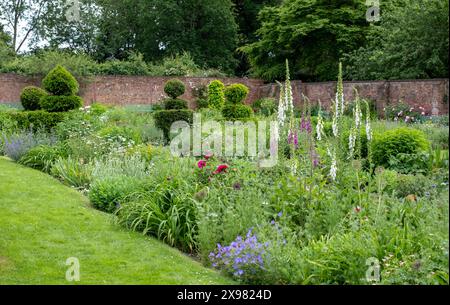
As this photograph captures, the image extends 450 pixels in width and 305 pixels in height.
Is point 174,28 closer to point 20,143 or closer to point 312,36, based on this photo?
point 312,36

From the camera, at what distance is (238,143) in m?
10.1

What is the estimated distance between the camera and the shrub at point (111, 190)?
699 cm

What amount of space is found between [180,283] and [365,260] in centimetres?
152

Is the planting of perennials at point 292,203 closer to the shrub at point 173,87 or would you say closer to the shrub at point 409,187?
the shrub at point 409,187

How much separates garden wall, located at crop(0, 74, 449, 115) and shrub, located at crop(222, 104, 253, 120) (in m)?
6.80

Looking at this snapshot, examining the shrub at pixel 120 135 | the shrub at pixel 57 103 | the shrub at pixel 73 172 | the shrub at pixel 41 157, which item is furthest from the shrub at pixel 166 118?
the shrub at pixel 73 172

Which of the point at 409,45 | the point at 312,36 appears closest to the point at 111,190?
the point at 409,45

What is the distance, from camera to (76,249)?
5.38 metres

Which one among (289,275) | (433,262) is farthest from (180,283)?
(433,262)

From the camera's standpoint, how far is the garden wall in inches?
774

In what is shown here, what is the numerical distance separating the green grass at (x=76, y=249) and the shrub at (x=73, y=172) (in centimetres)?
109

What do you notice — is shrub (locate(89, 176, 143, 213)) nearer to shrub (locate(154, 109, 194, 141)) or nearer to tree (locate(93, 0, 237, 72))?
shrub (locate(154, 109, 194, 141))

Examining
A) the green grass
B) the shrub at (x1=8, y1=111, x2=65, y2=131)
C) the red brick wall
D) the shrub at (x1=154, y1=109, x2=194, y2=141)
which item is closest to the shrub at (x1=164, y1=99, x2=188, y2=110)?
the shrub at (x1=154, y1=109, x2=194, y2=141)
